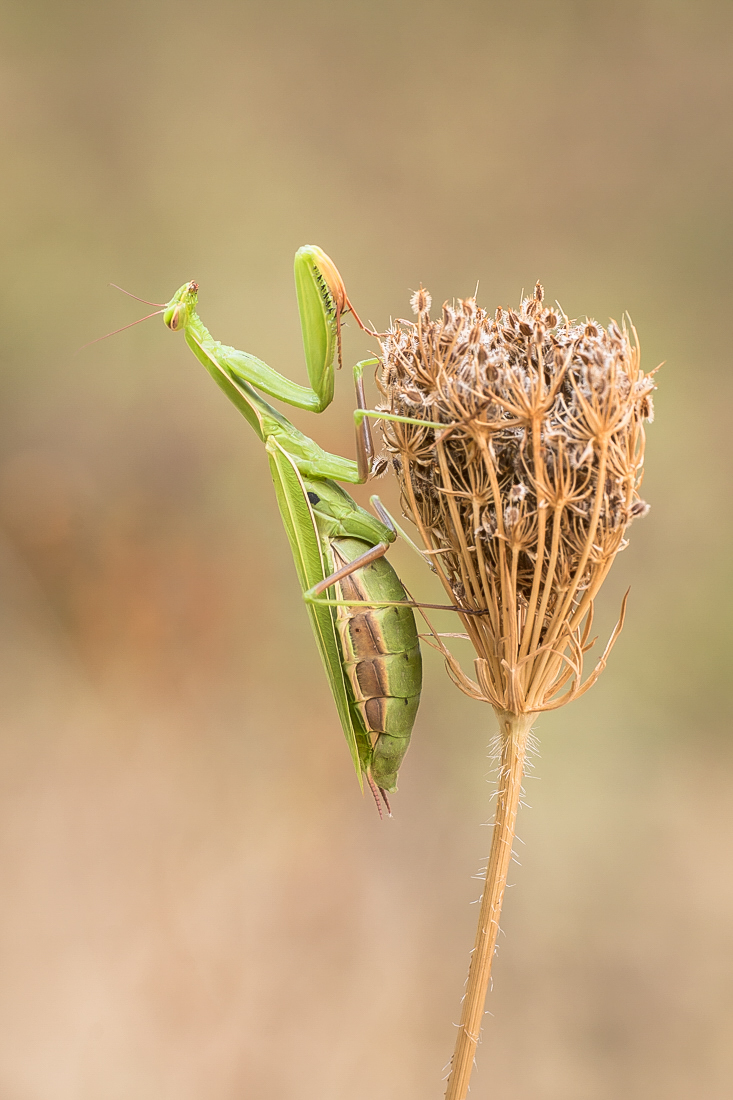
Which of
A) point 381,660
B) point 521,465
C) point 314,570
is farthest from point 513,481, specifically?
point 314,570

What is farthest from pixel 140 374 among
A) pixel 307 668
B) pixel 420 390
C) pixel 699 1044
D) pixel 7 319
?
pixel 699 1044

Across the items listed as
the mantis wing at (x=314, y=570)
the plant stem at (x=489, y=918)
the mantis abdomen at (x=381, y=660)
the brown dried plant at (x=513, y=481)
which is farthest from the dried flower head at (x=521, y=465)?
the mantis wing at (x=314, y=570)

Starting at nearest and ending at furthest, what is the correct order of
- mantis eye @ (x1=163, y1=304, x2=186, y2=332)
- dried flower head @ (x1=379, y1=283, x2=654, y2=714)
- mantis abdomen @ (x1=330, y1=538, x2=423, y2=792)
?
dried flower head @ (x1=379, y1=283, x2=654, y2=714) < mantis abdomen @ (x1=330, y1=538, x2=423, y2=792) < mantis eye @ (x1=163, y1=304, x2=186, y2=332)

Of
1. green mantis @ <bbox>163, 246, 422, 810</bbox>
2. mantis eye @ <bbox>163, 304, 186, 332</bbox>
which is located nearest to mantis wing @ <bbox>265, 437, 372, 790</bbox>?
green mantis @ <bbox>163, 246, 422, 810</bbox>

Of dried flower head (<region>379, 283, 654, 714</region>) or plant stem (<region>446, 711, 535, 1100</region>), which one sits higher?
dried flower head (<region>379, 283, 654, 714</region>)

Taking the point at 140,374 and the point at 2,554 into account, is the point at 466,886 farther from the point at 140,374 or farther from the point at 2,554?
the point at 140,374

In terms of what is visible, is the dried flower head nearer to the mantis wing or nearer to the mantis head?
the mantis wing
